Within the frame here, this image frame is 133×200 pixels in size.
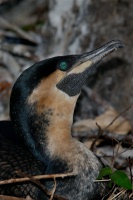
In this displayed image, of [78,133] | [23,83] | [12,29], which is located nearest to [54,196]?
[23,83]

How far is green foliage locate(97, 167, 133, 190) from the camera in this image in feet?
14.6

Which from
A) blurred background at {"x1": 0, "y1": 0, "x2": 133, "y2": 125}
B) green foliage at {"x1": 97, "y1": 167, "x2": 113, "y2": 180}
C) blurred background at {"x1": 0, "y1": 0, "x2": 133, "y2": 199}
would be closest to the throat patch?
green foliage at {"x1": 97, "y1": 167, "x2": 113, "y2": 180}

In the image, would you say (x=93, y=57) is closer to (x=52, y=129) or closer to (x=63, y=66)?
(x=63, y=66)

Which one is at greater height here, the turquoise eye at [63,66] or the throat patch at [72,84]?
the turquoise eye at [63,66]

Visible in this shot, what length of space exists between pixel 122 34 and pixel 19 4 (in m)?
1.91

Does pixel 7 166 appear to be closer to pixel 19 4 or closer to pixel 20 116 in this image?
pixel 20 116

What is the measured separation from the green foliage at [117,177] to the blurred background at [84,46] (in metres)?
1.46

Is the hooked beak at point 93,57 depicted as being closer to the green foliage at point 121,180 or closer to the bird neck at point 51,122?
the bird neck at point 51,122

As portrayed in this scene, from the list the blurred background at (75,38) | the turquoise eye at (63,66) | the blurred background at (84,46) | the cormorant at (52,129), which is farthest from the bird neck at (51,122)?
the blurred background at (75,38)

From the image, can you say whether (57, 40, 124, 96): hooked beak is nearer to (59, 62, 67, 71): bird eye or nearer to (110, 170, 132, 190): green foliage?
(59, 62, 67, 71): bird eye

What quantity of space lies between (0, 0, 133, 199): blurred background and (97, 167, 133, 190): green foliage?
1.46 m

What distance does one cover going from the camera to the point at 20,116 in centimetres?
471

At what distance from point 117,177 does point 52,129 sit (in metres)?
0.56

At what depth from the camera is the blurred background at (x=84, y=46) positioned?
22.0 feet
